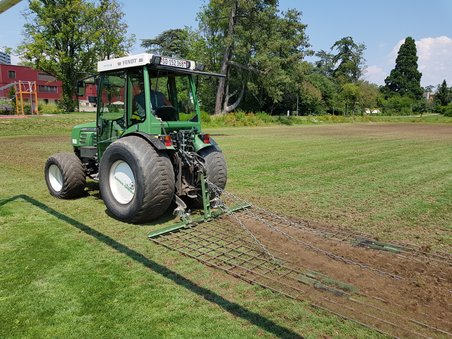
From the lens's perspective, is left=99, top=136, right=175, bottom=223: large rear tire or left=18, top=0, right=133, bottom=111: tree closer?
left=99, top=136, right=175, bottom=223: large rear tire

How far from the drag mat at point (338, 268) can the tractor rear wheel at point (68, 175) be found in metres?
2.57

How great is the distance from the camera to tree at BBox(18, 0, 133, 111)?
135 ft

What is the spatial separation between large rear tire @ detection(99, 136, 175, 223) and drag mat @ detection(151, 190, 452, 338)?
493 mm

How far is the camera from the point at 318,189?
28.0 feet

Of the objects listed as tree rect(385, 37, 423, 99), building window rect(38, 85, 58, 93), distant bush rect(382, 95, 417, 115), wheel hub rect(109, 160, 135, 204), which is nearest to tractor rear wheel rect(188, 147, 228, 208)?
wheel hub rect(109, 160, 135, 204)

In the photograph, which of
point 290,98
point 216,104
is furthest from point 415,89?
point 216,104

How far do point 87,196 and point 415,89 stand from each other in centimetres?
10231

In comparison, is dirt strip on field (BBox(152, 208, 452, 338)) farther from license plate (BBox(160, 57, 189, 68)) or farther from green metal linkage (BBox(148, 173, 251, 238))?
license plate (BBox(160, 57, 189, 68))

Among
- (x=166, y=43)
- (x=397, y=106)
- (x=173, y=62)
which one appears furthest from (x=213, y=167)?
(x=397, y=106)

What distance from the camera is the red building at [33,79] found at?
59.0m

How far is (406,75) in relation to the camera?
319 feet

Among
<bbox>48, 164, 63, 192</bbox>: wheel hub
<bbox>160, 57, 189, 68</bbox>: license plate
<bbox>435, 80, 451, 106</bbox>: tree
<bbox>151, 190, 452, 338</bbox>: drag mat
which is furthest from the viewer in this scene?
<bbox>435, 80, 451, 106</bbox>: tree

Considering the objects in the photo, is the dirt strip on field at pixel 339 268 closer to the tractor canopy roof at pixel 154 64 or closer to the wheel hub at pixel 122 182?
Answer: the wheel hub at pixel 122 182

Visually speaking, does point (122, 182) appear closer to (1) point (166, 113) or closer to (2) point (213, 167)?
(1) point (166, 113)
